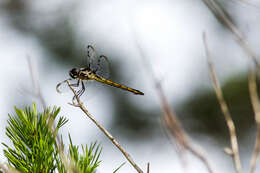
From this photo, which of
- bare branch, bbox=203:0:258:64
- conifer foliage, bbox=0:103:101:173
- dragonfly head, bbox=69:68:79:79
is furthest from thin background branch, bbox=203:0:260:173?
dragonfly head, bbox=69:68:79:79

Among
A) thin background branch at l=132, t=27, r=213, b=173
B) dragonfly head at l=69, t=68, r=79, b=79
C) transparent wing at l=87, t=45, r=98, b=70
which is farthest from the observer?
transparent wing at l=87, t=45, r=98, b=70

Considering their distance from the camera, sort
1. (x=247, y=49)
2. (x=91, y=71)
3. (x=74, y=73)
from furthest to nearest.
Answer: (x=91, y=71) < (x=74, y=73) < (x=247, y=49)

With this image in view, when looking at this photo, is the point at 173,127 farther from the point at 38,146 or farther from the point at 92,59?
the point at 92,59

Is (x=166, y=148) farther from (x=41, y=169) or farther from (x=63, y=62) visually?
(x=41, y=169)

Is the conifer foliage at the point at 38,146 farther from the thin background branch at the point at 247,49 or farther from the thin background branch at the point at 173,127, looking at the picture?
the thin background branch at the point at 247,49

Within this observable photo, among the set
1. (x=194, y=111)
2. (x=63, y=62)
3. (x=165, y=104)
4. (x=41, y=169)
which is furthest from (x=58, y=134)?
(x=194, y=111)

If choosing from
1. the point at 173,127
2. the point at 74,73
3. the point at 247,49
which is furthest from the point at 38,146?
the point at 74,73

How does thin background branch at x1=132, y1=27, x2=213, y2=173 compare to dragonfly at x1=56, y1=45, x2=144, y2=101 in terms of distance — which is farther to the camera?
dragonfly at x1=56, y1=45, x2=144, y2=101

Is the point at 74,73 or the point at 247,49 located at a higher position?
the point at 74,73

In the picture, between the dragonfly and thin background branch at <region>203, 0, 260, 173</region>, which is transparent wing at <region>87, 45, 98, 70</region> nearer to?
the dragonfly

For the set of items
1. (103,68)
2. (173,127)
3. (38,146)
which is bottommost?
(173,127)

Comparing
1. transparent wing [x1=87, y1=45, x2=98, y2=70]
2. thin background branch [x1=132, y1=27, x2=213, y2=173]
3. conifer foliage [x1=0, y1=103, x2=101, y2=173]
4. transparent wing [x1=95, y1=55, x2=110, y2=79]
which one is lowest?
thin background branch [x1=132, y1=27, x2=213, y2=173]
